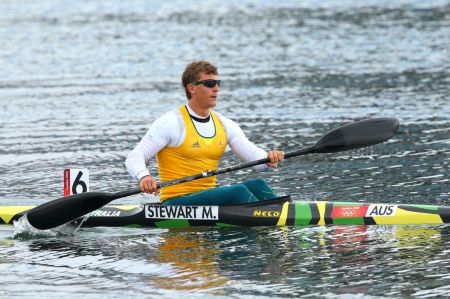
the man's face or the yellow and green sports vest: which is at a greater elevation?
the man's face

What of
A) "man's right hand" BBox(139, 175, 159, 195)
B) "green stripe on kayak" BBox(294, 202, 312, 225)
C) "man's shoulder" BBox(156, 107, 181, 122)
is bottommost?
"green stripe on kayak" BBox(294, 202, 312, 225)

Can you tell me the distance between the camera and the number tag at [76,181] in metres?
14.2

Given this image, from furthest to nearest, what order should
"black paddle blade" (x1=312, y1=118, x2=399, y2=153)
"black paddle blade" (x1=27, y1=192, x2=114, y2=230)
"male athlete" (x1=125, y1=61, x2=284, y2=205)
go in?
1. "black paddle blade" (x1=312, y1=118, x2=399, y2=153)
2. "black paddle blade" (x1=27, y1=192, x2=114, y2=230)
3. "male athlete" (x1=125, y1=61, x2=284, y2=205)

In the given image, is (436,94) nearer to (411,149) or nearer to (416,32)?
(411,149)

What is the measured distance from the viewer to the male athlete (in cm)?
1362

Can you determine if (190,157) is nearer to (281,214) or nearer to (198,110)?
(198,110)

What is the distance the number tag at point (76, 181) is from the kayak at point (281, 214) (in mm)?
530

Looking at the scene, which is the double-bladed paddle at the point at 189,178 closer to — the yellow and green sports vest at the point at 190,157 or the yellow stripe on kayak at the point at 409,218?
the yellow and green sports vest at the point at 190,157

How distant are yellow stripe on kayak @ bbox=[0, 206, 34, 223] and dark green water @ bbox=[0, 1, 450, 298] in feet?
0.75

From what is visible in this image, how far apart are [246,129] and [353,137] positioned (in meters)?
7.35

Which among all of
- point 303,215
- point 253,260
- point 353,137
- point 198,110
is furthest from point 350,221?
point 198,110

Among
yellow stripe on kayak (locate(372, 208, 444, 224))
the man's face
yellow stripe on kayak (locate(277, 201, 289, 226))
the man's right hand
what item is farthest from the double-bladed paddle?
yellow stripe on kayak (locate(372, 208, 444, 224))

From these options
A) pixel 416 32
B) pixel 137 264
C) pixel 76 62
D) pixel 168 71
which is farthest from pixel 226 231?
pixel 416 32

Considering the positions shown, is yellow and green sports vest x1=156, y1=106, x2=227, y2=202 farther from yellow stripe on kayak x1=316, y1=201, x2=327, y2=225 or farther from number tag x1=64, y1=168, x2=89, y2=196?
yellow stripe on kayak x1=316, y1=201, x2=327, y2=225
